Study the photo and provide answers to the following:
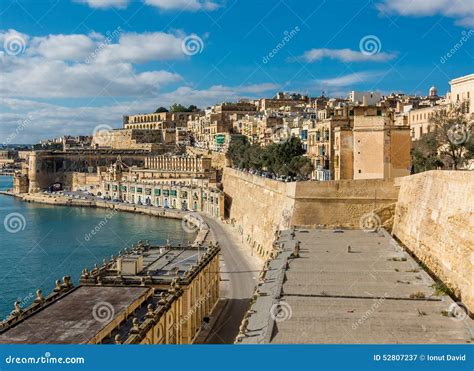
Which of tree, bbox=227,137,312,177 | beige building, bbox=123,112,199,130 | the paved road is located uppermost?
beige building, bbox=123,112,199,130

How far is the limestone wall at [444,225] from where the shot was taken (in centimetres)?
1123

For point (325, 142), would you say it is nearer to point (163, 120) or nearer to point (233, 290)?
point (233, 290)

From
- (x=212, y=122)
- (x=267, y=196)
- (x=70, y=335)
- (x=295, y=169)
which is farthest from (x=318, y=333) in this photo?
(x=212, y=122)

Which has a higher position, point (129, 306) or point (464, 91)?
point (464, 91)

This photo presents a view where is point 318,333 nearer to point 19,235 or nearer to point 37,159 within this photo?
point 19,235

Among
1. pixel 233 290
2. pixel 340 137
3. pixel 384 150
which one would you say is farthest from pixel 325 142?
pixel 233 290

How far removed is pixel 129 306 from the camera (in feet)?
38.6

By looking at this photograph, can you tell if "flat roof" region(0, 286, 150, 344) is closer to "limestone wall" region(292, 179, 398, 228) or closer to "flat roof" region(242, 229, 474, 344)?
"flat roof" region(242, 229, 474, 344)

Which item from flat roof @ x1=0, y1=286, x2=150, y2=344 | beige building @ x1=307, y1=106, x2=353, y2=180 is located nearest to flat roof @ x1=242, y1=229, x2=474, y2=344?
flat roof @ x1=0, y1=286, x2=150, y2=344

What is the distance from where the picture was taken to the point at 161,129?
87000 mm

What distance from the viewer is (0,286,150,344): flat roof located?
Answer: 9.95 meters

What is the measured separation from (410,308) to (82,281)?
289 inches

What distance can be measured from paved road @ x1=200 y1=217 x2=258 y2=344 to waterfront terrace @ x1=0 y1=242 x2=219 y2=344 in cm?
52

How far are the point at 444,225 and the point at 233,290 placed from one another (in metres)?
8.86
